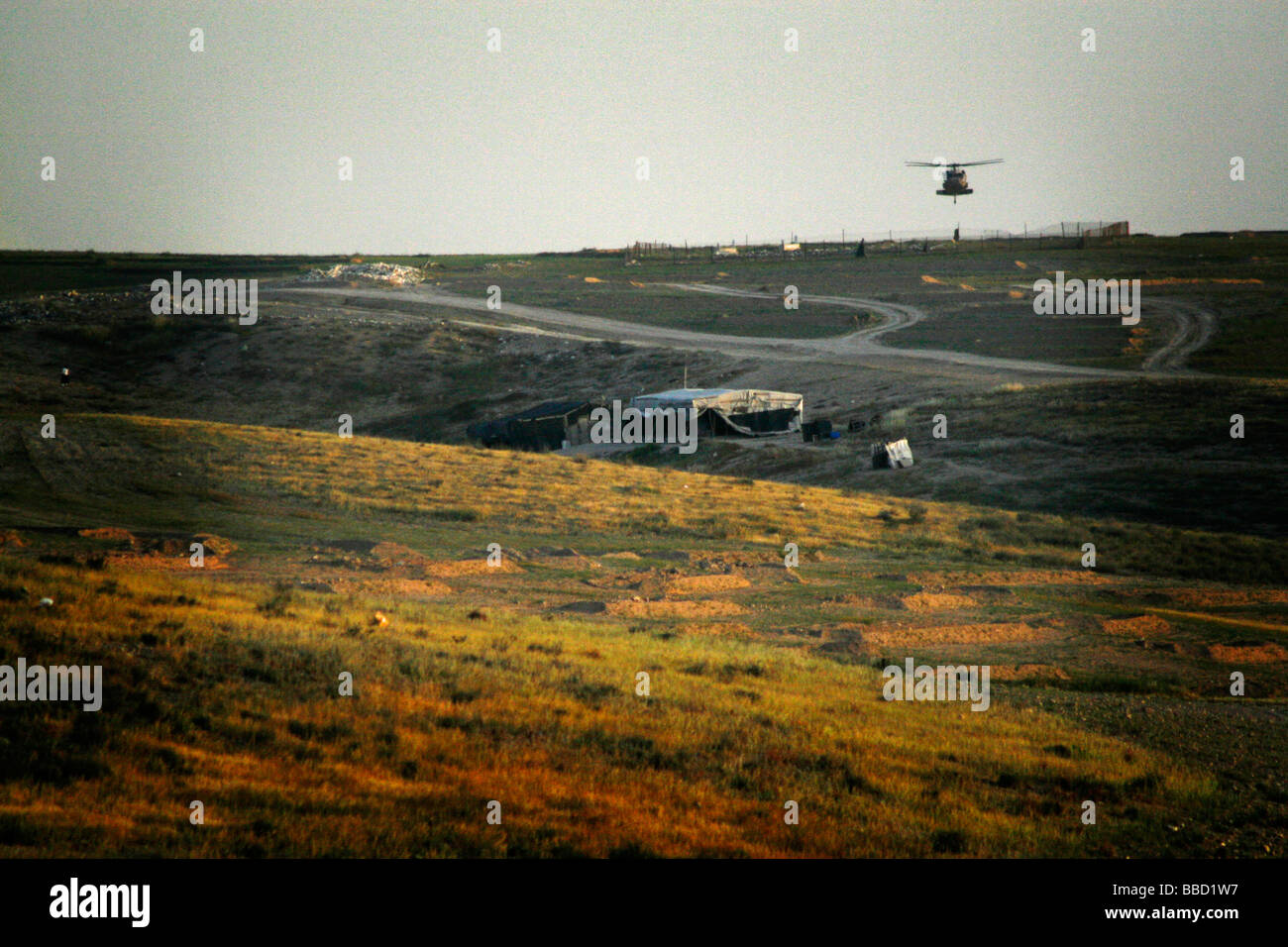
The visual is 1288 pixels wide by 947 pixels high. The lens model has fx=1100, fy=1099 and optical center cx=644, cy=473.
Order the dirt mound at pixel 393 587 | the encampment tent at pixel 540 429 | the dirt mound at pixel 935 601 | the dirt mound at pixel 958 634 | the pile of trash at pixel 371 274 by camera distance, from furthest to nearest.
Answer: the pile of trash at pixel 371 274, the encampment tent at pixel 540 429, the dirt mound at pixel 935 601, the dirt mound at pixel 393 587, the dirt mound at pixel 958 634

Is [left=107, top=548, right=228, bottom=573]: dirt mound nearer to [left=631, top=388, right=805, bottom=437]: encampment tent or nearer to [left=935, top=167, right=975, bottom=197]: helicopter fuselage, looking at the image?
[left=631, top=388, right=805, bottom=437]: encampment tent

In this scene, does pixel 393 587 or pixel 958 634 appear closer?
pixel 958 634

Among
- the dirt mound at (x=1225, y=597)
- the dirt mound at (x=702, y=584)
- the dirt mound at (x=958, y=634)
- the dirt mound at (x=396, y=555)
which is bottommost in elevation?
the dirt mound at (x=1225, y=597)

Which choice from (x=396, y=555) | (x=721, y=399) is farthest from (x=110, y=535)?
(x=721, y=399)

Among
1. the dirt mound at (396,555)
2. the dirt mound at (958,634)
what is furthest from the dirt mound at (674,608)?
the dirt mound at (396,555)

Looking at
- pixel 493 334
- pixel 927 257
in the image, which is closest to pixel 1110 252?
pixel 927 257

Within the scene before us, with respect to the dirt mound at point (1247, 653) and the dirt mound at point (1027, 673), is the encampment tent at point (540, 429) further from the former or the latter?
the dirt mound at point (1027, 673)

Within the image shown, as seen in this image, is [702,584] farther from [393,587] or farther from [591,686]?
[591,686]
